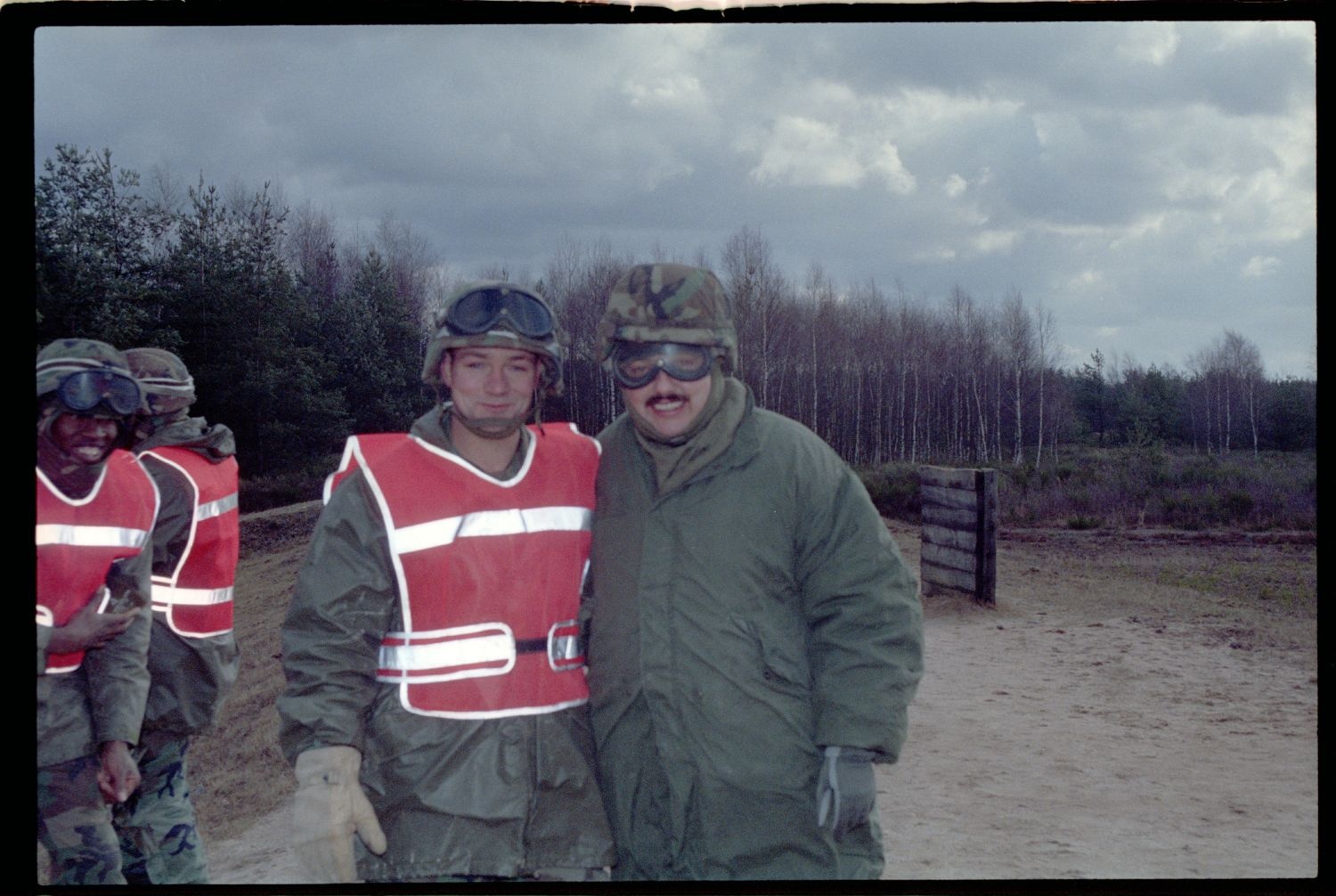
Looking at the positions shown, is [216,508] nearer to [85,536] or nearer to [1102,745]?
[85,536]

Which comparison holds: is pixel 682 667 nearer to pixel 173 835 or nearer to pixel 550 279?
pixel 550 279

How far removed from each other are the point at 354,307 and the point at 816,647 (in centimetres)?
210

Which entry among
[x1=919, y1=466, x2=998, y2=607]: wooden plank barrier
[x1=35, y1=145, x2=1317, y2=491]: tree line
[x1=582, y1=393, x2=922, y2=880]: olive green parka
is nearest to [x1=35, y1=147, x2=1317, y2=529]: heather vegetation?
[x1=35, y1=145, x2=1317, y2=491]: tree line

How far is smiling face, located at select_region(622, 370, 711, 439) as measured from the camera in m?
2.87

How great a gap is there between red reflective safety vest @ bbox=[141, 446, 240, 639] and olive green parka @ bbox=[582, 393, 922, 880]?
1.50 meters

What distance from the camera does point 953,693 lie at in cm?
761

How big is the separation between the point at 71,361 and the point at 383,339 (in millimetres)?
993

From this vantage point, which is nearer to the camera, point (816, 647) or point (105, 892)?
point (816, 647)

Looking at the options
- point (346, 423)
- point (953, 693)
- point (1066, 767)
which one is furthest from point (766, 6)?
point (953, 693)

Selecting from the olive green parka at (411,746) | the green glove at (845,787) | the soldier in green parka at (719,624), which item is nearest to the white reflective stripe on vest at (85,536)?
the olive green parka at (411,746)

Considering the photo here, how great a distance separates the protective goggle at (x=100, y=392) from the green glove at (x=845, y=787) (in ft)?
7.19

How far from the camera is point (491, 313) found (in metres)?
2.86

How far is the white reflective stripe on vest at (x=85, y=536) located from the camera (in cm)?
316

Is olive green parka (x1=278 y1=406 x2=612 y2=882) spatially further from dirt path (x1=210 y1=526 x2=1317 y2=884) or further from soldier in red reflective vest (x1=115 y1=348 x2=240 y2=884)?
dirt path (x1=210 y1=526 x2=1317 y2=884)
